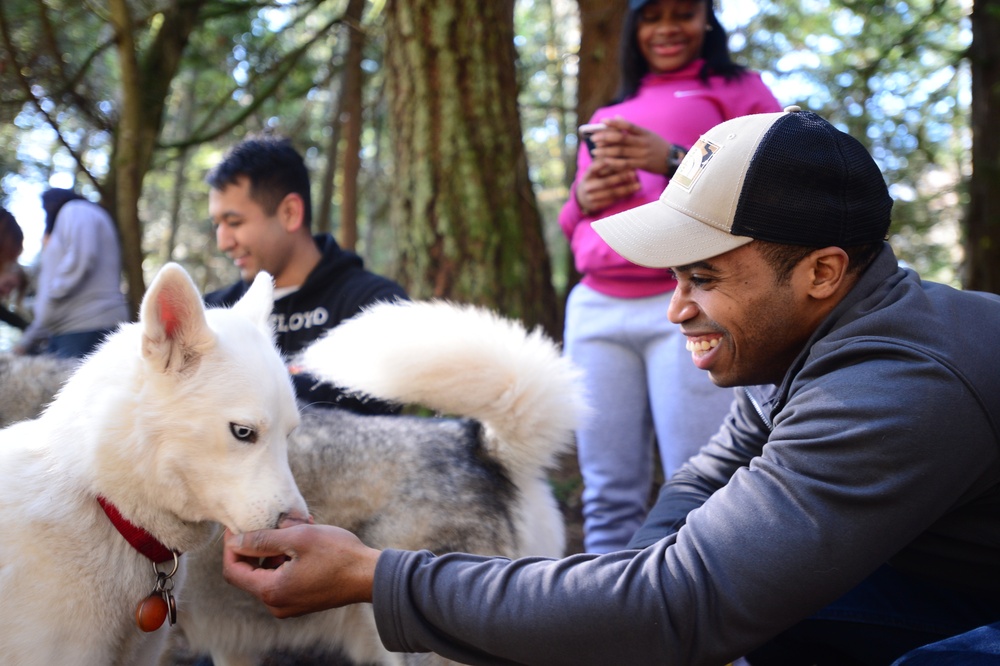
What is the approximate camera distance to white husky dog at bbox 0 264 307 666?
1.79 m

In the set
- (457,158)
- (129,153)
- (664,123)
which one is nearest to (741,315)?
(664,123)

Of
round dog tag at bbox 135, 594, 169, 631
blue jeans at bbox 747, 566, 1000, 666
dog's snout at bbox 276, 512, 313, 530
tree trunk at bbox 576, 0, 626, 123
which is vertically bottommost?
blue jeans at bbox 747, 566, 1000, 666

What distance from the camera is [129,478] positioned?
6.03 feet

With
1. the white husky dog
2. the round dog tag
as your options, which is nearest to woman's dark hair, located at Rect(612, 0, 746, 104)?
the white husky dog

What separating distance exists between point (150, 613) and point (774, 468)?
1502mm

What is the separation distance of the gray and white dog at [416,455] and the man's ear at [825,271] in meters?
1.07

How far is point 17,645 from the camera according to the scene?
1729 millimetres

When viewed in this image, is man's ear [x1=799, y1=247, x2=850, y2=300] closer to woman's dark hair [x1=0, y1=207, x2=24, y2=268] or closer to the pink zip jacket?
the pink zip jacket

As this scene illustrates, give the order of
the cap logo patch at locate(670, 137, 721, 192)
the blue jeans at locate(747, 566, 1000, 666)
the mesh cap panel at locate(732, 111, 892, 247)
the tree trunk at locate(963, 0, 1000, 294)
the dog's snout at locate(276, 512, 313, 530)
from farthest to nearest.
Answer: the tree trunk at locate(963, 0, 1000, 294), the blue jeans at locate(747, 566, 1000, 666), the dog's snout at locate(276, 512, 313, 530), the cap logo patch at locate(670, 137, 721, 192), the mesh cap panel at locate(732, 111, 892, 247)

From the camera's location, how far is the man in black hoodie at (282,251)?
3562mm

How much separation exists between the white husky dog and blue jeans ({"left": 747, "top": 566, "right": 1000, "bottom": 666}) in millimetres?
1434

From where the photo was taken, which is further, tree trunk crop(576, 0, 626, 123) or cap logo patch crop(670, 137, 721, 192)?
tree trunk crop(576, 0, 626, 123)

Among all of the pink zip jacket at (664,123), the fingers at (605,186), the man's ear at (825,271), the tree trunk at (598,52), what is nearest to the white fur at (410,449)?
the pink zip jacket at (664,123)

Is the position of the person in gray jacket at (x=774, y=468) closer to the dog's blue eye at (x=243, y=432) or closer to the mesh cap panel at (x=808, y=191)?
the mesh cap panel at (x=808, y=191)
